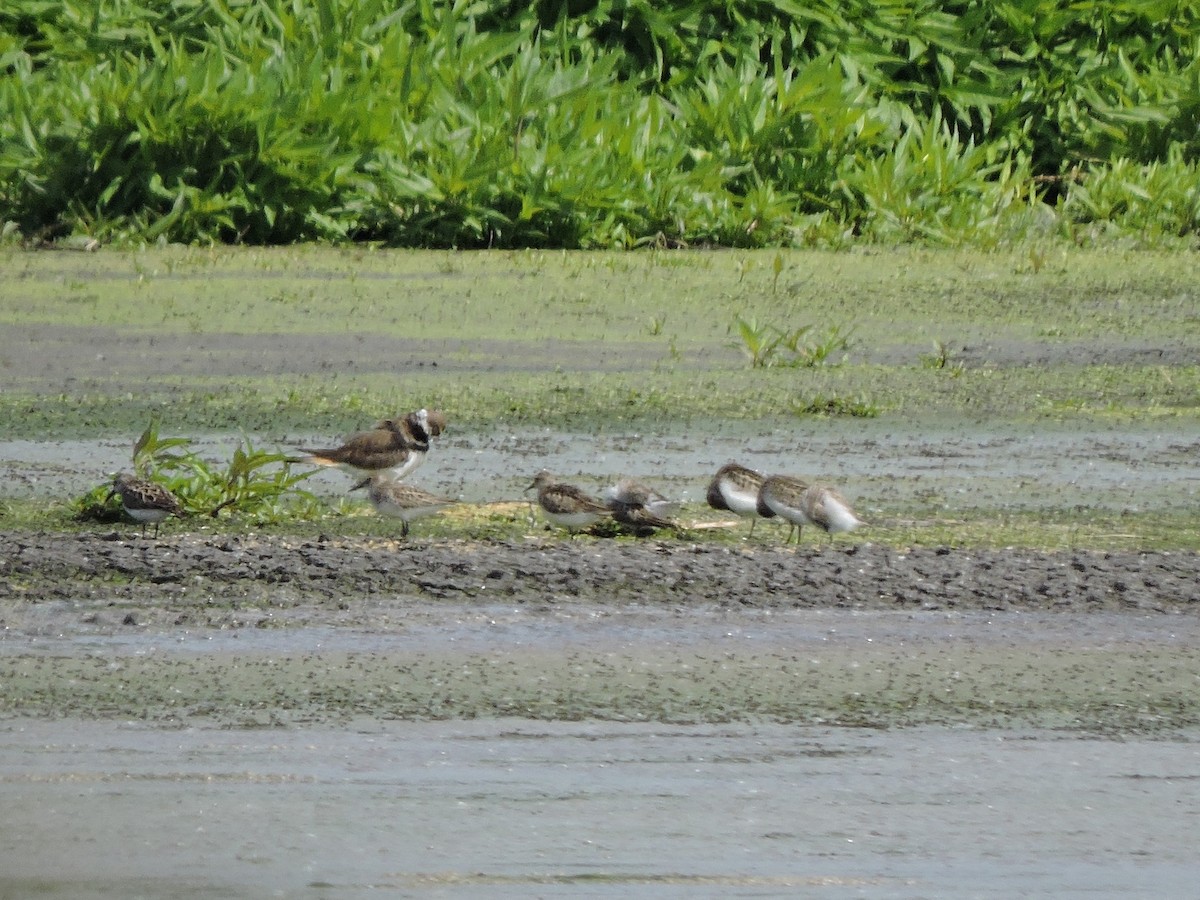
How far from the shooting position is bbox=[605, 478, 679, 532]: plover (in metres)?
7.57

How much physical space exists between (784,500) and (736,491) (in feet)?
1.11

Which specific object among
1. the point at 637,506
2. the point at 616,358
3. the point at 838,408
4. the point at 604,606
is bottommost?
the point at 616,358

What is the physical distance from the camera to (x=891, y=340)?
1169cm

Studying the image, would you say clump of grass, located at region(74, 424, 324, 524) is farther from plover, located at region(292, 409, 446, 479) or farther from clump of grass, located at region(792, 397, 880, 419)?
clump of grass, located at region(792, 397, 880, 419)

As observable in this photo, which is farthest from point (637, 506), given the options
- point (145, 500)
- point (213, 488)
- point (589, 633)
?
point (145, 500)

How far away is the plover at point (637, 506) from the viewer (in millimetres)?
7566

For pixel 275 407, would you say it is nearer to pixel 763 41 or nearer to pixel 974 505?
pixel 974 505

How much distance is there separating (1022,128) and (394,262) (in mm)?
4970

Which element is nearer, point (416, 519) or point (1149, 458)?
point (416, 519)

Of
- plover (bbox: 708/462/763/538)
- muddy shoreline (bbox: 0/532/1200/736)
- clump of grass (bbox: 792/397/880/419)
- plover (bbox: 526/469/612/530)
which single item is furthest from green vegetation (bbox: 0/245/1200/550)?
muddy shoreline (bbox: 0/532/1200/736)

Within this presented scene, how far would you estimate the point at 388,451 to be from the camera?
817 cm

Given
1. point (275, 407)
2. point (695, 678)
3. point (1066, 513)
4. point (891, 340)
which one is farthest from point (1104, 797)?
point (891, 340)

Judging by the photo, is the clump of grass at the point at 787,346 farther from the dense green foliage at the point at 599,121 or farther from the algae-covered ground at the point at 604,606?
the dense green foliage at the point at 599,121

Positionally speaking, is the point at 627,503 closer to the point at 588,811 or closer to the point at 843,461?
the point at 843,461
